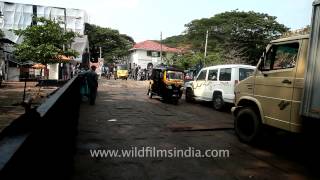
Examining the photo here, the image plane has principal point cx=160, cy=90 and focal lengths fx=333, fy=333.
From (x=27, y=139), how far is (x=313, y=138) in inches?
223

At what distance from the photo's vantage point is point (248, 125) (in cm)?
812

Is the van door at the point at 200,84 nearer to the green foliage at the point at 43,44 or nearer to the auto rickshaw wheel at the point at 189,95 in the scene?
the auto rickshaw wheel at the point at 189,95

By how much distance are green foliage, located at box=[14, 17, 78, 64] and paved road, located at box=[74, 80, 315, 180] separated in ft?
Result: 49.5

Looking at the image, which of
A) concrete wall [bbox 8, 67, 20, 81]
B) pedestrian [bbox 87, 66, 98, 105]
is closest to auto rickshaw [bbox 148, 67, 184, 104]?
pedestrian [bbox 87, 66, 98, 105]

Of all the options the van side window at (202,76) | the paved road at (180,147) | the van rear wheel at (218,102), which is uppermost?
the van side window at (202,76)

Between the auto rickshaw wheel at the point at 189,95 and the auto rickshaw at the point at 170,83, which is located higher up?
the auto rickshaw at the point at 170,83

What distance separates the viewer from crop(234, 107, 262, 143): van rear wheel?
25.2 feet

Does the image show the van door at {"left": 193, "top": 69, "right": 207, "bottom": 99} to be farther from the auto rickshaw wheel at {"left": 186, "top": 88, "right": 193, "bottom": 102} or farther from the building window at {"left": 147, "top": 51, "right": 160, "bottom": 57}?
the building window at {"left": 147, "top": 51, "right": 160, "bottom": 57}

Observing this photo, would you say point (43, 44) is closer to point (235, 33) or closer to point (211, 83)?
point (211, 83)

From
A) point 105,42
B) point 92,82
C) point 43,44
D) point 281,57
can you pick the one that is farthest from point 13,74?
point 105,42

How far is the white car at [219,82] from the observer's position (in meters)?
13.4

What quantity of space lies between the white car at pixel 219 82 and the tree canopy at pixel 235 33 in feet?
73.0

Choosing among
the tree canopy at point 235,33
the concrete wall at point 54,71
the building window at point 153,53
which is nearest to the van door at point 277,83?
the concrete wall at point 54,71

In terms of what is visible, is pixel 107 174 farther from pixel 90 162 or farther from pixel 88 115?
pixel 88 115
